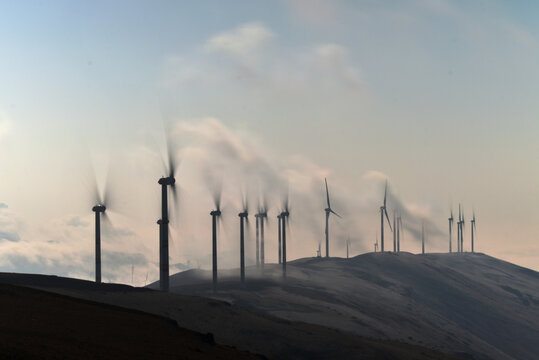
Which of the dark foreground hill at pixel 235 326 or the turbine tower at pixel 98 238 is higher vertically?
the turbine tower at pixel 98 238

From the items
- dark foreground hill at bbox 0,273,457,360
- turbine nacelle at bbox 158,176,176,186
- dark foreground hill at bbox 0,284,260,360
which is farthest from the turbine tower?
dark foreground hill at bbox 0,284,260,360

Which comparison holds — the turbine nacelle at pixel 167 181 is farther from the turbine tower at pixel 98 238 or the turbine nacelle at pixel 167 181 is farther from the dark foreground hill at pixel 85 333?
the dark foreground hill at pixel 85 333

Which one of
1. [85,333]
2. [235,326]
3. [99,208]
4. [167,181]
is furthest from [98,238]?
[85,333]

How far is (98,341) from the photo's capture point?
198 ft

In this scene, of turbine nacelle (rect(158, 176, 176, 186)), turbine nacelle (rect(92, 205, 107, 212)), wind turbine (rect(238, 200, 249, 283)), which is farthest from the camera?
wind turbine (rect(238, 200, 249, 283))

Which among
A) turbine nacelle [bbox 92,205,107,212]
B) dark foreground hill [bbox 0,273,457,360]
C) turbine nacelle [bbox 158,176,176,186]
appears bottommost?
dark foreground hill [bbox 0,273,457,360]

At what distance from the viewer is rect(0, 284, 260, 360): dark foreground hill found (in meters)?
52.9

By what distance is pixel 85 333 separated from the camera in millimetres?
61781

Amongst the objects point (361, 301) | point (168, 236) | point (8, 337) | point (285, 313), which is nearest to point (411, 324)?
point (361, 301)

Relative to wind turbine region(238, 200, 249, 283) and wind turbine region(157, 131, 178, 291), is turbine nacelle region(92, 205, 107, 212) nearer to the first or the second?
wind turbine region(157, 131, 178, 291)

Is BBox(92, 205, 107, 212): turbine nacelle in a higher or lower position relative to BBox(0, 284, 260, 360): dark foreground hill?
higher

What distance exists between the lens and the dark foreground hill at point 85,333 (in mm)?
52906

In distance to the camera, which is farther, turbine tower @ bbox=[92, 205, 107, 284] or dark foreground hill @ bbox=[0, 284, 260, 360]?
turbine tower @ bbox=[92, 205, 107, 284]

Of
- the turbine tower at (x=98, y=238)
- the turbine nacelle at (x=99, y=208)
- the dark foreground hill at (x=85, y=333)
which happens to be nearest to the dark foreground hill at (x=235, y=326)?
the dark foreground hill at (x=85, y=333)
